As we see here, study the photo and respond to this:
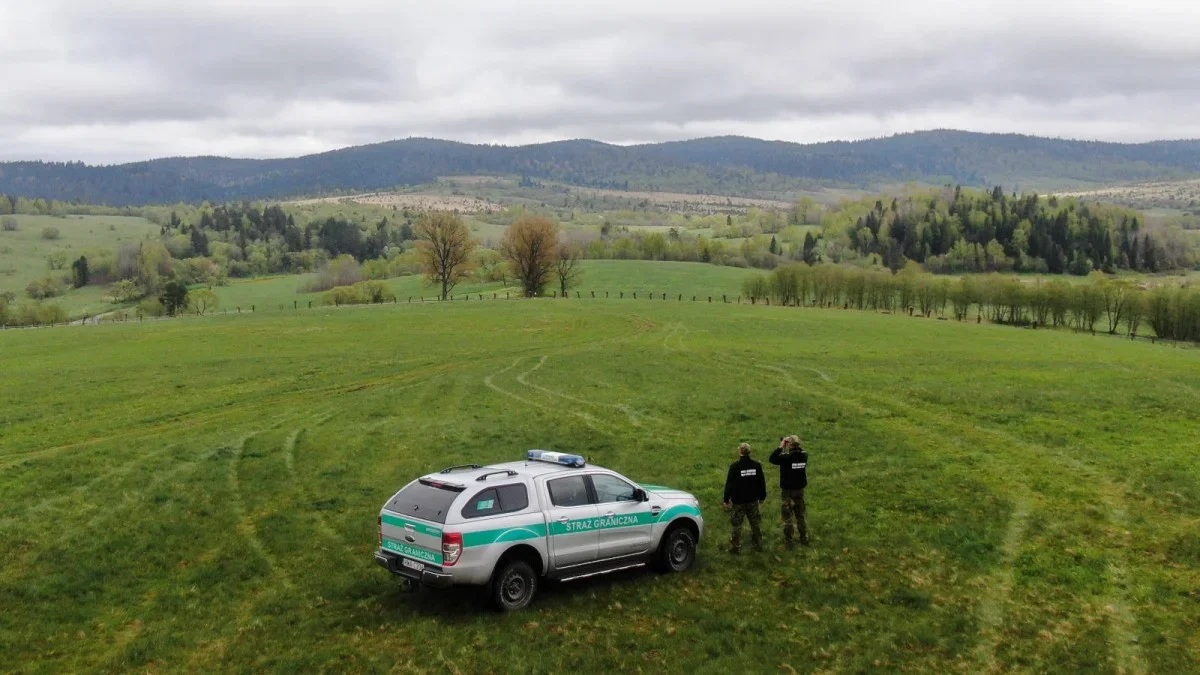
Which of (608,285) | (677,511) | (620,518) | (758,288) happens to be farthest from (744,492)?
(608,285)

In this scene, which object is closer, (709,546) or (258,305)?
(709,546)

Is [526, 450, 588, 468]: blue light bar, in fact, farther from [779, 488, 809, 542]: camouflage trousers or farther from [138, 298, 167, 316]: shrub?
[138, 298, 167, 316]: shrub

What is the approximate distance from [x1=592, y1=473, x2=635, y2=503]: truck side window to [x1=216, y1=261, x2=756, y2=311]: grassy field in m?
110

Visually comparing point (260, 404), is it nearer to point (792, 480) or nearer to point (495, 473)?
point (495, 473)

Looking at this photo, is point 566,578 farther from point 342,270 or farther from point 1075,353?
point 342,270

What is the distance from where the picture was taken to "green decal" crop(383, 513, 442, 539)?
49.8 feet

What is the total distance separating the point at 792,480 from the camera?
63.3 feet

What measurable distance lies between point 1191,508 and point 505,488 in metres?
18.0

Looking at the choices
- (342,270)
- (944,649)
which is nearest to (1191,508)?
(944,649)

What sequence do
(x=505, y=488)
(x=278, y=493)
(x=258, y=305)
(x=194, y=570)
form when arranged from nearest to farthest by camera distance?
(x=505, y=488), (x=194, y=570), (x=278, y=493), (x=258, y=305)

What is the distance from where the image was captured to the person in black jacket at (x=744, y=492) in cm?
1888

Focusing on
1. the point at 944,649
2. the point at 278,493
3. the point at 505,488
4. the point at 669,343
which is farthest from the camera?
the point at 669,343

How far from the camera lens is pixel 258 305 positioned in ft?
477

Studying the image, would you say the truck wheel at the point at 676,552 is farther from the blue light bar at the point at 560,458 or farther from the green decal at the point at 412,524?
the green decal at the point at 412,524
